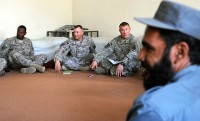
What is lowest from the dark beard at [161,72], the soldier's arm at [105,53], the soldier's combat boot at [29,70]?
the soldier's combat boot at [29,70]

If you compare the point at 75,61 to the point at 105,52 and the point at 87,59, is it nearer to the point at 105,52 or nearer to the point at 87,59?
the point at 87,59

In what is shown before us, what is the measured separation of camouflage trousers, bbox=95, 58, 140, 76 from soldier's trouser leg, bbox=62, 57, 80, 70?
19.9 inches

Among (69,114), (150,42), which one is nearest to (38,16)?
(69,114)

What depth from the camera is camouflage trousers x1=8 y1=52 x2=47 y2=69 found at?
4.65 meters

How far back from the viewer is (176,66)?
0.79 m

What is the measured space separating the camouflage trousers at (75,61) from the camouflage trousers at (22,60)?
1.33 feet

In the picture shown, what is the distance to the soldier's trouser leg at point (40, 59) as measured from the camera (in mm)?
4828

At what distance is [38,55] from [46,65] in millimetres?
252

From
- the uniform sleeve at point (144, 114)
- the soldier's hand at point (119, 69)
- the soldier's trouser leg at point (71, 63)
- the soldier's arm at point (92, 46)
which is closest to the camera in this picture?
the uniform sleeve at point (144, 114)

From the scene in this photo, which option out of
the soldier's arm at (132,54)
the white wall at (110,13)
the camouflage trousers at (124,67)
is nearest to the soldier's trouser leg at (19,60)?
the camouflage trousers at (124,67)

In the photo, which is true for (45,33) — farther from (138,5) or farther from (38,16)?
(138,5)

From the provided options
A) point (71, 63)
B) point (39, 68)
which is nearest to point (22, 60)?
point (39, 68)

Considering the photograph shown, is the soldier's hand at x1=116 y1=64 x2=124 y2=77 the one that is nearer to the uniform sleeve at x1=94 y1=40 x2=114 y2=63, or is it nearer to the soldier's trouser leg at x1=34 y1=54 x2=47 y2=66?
the uniform sleeve at x1=94 y1=40 x2=114 y2=63

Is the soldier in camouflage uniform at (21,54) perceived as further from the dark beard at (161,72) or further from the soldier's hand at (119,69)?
the dark beard at (161,72)
